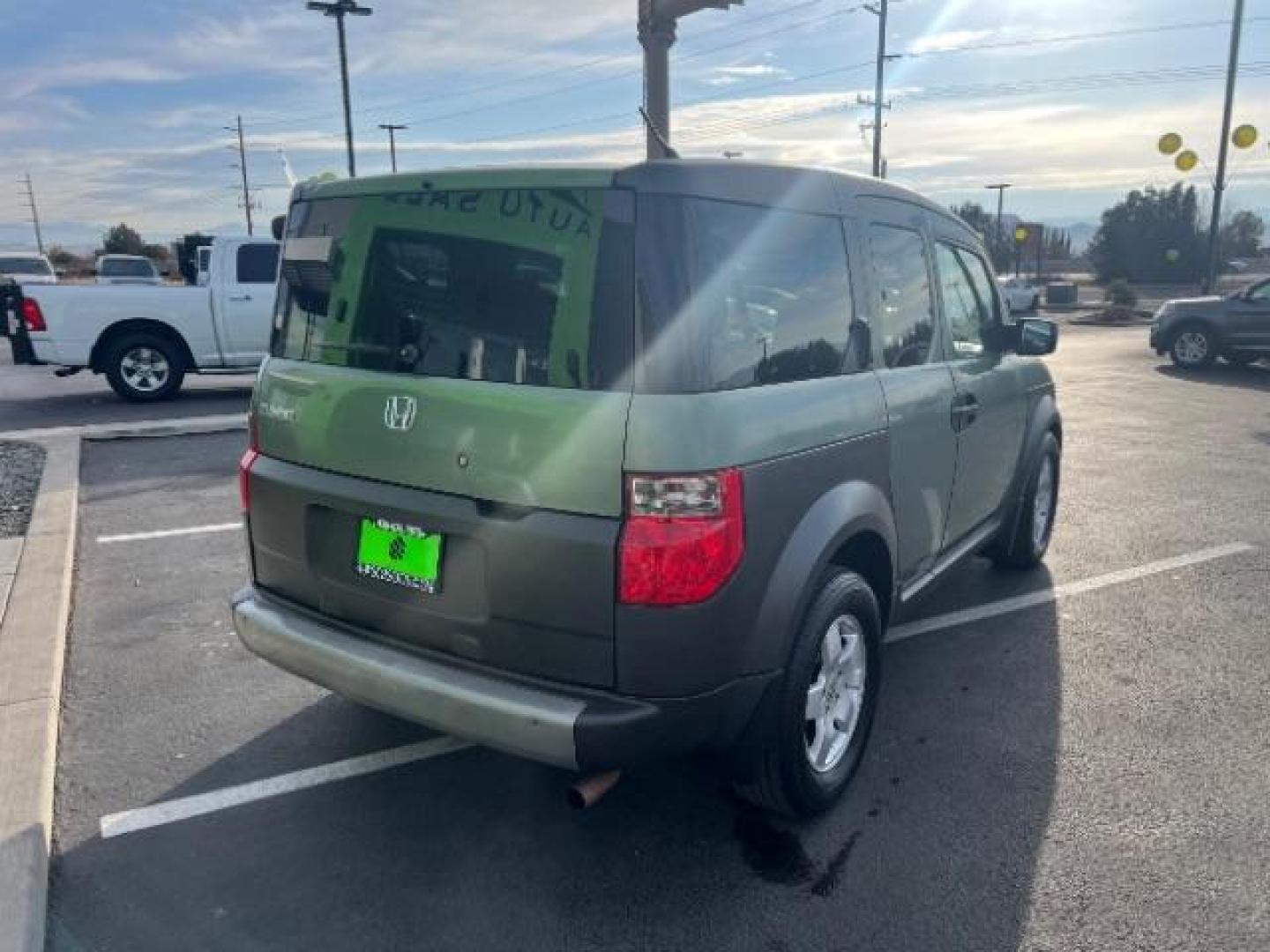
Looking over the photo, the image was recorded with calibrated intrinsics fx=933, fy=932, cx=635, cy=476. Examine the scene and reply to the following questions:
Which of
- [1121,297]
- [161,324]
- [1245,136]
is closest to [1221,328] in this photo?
[1245,136]

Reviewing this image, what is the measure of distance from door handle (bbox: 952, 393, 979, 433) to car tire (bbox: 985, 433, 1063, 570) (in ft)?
3.84

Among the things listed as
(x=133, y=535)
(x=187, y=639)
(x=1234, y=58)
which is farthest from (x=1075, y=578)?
(x=1234, y=58)

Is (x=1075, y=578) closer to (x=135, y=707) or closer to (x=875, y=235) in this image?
(x=875, y=235)

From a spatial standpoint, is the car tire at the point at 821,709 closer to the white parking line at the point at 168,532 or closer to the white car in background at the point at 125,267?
the white parking line at the point at 168,532

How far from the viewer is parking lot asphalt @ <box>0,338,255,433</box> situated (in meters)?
10.7

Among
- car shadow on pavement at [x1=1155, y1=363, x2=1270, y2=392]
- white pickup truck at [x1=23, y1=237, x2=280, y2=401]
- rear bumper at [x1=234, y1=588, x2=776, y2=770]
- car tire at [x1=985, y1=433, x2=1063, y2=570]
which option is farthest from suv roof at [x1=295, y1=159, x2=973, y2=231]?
car shadow on pavement at [x1=1155, y1=363, x2=1270, y2=392]

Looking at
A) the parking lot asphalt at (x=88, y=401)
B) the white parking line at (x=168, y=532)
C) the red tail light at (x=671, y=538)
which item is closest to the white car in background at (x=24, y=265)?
the parking lot asphalt at (x=88, y=401)

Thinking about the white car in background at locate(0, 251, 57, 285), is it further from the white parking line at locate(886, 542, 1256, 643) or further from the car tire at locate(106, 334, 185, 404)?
the white parking line at locate(886, 542, 1256, 643)

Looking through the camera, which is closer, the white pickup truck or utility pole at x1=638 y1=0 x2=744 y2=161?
utility pole at x1=638 y1=0 x2=744 y2=161

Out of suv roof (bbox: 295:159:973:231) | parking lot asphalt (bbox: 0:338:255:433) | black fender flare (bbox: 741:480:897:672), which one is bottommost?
parking lot asphalt (bbox: 0:338:255:433)

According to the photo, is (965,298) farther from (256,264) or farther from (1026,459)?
(256,264)

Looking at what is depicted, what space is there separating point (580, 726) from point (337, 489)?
1.07 m

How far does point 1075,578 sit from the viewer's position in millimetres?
5320

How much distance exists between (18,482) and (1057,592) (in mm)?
7477
